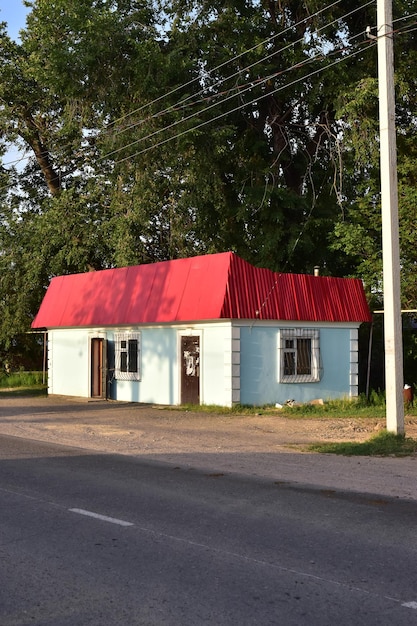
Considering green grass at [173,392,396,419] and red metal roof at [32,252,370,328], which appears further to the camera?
red metal roof at [32,252,370,328]

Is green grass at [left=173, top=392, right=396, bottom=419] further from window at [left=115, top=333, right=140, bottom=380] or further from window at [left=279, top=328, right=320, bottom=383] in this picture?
window at [left=115, top=333, right=140, bottom=380]

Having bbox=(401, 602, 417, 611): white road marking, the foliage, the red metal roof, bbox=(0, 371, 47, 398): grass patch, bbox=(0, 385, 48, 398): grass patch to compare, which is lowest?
bbox=(401, 602, 417, 611): white road marking

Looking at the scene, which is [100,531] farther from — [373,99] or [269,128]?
[269,128]

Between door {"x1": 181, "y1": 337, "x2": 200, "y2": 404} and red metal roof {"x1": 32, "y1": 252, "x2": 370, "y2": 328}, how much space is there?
97cm

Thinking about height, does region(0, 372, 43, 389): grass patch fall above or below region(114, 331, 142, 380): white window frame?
below

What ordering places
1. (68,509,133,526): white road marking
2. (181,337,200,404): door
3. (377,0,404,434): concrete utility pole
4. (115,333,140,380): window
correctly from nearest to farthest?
(68,509,133,526): white road marking, (377,0,404,434): concrete utility pole, (181,337,200,404): door, (115,333,140,380): window

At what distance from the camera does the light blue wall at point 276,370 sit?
915 inches

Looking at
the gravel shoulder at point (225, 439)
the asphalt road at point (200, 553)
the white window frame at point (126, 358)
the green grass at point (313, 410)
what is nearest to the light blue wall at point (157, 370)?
the white window frame at point (126, 358)

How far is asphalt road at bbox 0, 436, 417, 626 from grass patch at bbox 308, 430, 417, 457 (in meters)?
3.56

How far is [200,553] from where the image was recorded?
6797mm

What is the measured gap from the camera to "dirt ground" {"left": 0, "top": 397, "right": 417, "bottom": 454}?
15266 mm

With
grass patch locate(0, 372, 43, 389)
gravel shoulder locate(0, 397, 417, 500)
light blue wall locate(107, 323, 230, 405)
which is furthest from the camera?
grass patch locate(0, 372, 43, 389)

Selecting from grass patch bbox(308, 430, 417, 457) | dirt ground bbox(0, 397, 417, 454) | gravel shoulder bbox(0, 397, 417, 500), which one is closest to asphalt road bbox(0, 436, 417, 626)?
gravel shoulder bbox(0, 397, 417, 500)

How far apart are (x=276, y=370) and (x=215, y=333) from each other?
89.9 inches
